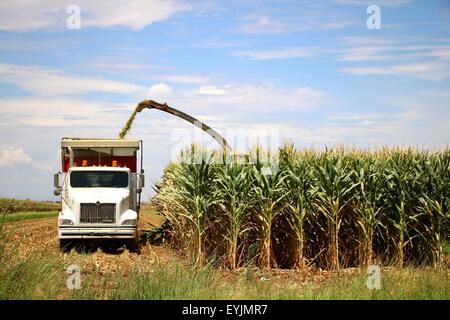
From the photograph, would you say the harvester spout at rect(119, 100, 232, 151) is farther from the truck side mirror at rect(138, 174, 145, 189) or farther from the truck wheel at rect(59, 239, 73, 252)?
the truck wheel at rect(59, 239, 73, 252)

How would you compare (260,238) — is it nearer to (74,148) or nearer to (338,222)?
(338,222)

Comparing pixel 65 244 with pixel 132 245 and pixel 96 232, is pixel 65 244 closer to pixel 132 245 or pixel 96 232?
pixel 96 232

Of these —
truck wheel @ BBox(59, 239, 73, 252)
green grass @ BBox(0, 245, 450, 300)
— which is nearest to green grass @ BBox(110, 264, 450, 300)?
green grass @ BBox(0, 245, 450, 300)

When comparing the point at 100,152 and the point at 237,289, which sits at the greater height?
the point at 100,152

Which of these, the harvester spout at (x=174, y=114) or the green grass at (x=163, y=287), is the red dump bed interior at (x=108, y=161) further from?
the green grass at (x=163, y=287)

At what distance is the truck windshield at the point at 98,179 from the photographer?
2036 cm

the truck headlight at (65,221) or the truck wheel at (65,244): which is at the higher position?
the truck headlight at (65,221)

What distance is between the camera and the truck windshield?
802 inches

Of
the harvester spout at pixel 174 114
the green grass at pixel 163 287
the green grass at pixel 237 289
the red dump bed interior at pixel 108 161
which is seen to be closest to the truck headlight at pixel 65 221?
the red dump bed interior at pixel 108 161

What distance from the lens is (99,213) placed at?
1983 centimetres

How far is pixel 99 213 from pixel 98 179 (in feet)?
3.89

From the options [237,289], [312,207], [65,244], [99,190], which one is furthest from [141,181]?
[237,289]
